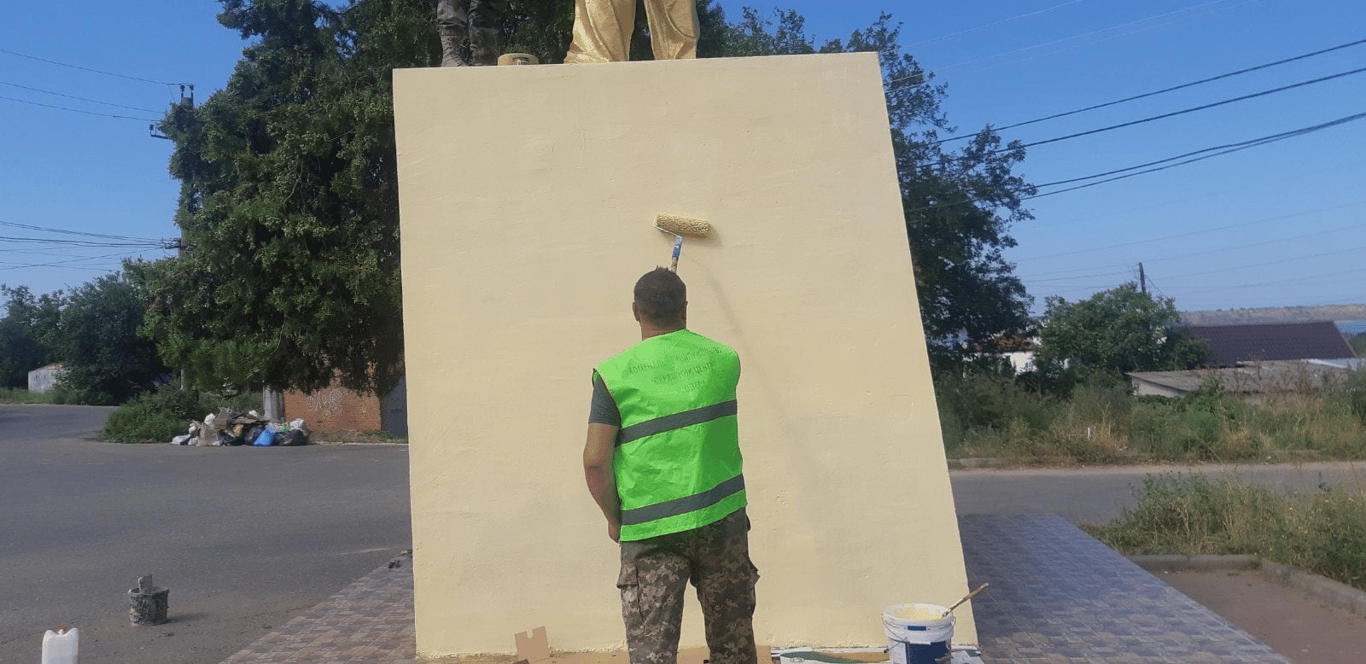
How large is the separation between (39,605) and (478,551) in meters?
4.06

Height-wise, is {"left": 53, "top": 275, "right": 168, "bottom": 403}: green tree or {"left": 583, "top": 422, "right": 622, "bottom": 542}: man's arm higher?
{"left": 53, "top": 275, "right": 168, "bottom": 403}: green tree

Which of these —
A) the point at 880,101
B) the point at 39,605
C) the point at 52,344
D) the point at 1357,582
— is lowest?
the point at 1357,582

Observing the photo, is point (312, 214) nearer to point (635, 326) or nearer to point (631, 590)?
point (635, 326)

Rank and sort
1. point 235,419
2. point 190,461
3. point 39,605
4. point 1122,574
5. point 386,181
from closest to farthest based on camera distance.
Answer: point 1122,574, point 39,605, point 386,181, point 190,461, point 235,419

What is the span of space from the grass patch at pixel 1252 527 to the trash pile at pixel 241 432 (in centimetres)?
1708

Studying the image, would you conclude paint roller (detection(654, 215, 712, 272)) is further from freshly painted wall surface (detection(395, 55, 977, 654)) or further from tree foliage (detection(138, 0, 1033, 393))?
tree foliage (detection(138, 0, 1033, 393))

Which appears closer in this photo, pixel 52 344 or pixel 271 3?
pixel 271 3

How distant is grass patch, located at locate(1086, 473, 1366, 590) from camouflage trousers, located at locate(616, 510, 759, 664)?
4.89 metres

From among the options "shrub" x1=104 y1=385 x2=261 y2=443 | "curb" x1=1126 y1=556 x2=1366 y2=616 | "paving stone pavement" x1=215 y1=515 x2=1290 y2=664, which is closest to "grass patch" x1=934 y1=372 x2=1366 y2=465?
"curb" x1=1126 y1=556 x2=1366 y2=616

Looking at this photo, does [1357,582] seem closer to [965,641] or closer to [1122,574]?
[1122,574]

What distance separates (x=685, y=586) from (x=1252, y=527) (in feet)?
18.6

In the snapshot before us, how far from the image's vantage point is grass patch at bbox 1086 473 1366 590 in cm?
596

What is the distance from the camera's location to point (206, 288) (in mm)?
10203

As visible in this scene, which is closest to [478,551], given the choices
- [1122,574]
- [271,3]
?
[1122,574]
